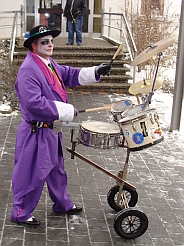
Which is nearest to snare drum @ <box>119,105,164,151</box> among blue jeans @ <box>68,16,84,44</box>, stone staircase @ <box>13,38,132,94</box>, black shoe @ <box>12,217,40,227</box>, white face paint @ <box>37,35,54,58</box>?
white face paint @ <box>37,35,54,58</box>

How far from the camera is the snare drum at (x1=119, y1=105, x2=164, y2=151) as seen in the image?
375cm

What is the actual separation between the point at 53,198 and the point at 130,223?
0.83 m

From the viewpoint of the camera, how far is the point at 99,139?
390 cm

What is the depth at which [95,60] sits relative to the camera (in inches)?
453

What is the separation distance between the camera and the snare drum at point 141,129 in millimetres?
3754

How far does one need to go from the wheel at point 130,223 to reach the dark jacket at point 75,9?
8.65m

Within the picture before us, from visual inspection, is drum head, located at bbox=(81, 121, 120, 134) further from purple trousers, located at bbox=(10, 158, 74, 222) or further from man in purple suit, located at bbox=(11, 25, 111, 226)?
purple trousers, located at bbox=(10, 158, 74, 222)

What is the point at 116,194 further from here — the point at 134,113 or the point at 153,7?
the point at 153,7

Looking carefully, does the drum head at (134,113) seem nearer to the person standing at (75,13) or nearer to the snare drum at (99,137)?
the snare drum at (99,137)

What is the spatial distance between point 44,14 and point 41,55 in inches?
447

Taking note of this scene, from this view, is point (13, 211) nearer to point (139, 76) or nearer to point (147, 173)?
point (147, 173)

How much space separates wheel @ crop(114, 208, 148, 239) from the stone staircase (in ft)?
20.9

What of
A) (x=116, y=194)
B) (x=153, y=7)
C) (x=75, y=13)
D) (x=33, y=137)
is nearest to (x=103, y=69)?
(x=33, y=137)

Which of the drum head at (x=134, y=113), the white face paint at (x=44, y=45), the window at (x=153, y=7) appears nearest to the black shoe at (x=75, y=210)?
the drum head at (x=134, y=113)
